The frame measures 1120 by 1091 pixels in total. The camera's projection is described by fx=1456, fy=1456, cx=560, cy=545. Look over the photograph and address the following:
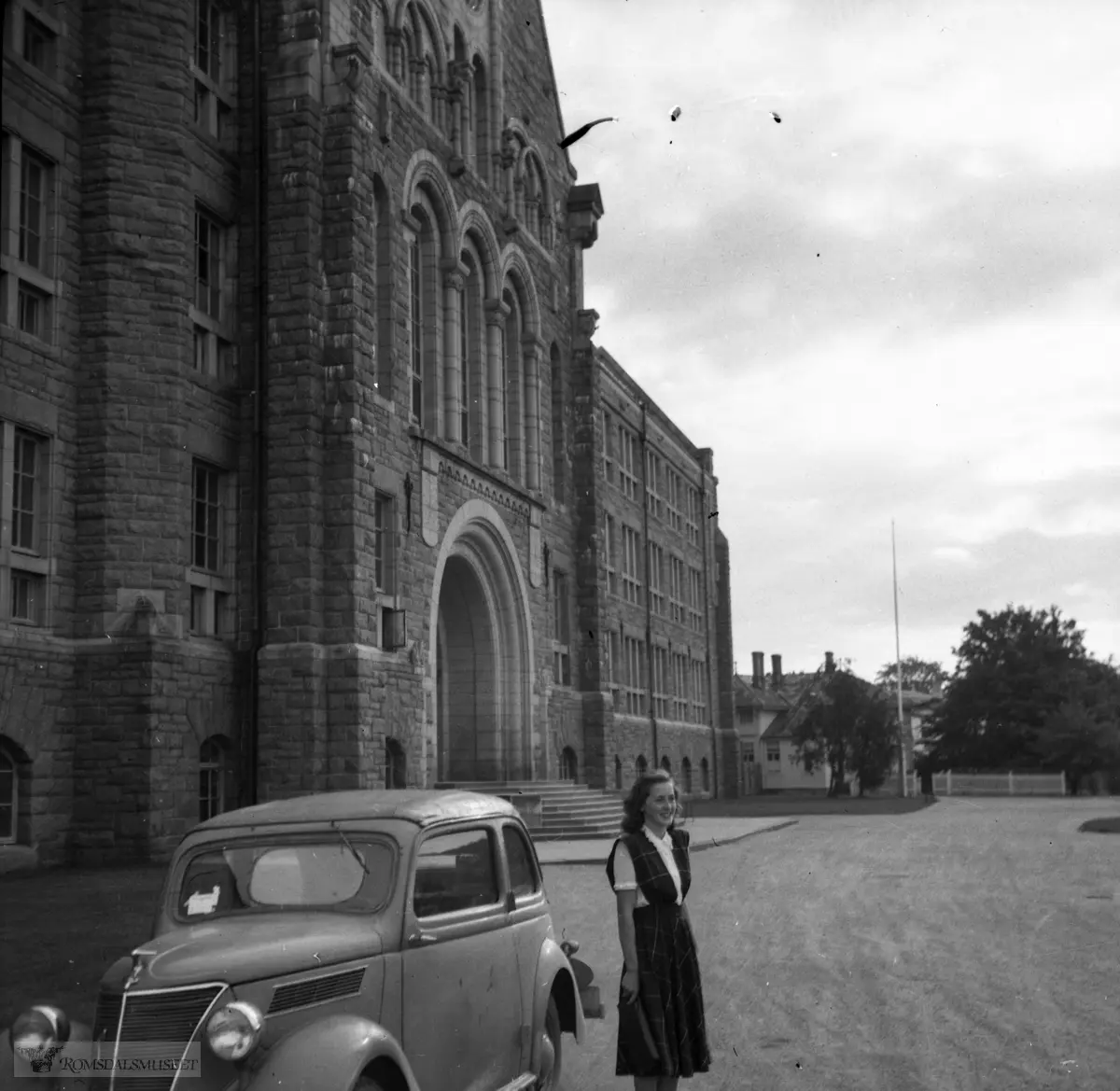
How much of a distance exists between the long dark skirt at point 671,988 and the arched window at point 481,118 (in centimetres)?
2517

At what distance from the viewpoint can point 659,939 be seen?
21.8 feet

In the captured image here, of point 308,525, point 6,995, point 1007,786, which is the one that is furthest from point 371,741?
point 1007,786

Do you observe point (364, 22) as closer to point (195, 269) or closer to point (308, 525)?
point (195, 269)

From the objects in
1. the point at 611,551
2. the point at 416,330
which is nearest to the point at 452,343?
the point at 416,330

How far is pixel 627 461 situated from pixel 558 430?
1400 centimetres

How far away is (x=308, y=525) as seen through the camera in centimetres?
2086

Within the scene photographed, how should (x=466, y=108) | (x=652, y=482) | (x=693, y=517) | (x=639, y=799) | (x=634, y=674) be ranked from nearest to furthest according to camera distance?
1. (x=639, y=799)
2. (x=466, y=108)
3. (x=634, y=674)
4. (x=652, y=482)
5. (x=693, y=517)

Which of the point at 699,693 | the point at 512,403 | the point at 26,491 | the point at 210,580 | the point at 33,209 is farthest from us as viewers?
the point at 699,693

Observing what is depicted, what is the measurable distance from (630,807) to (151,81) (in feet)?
52.1

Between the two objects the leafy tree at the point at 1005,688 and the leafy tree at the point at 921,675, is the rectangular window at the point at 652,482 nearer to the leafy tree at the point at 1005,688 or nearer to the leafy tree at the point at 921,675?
the leafy tree at the point at 1005,688

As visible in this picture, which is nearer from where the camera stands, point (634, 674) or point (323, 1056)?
point (323, 1056)

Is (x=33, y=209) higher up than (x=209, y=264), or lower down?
lower down

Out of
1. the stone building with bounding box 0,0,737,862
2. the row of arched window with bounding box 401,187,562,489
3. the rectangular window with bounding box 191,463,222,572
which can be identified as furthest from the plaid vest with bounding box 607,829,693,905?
the row of arched window with bounding box 401,187,562,489

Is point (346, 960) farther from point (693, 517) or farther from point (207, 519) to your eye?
point (693, 517)
